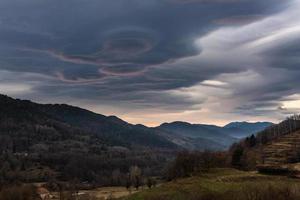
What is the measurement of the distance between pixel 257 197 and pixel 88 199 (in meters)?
120

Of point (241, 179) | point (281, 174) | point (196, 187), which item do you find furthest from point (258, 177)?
point (196, 187)

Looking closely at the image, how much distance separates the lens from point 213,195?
94.6 meters

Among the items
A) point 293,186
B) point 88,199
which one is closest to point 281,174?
point 293,186

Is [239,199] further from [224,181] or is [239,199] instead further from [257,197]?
[224,181]

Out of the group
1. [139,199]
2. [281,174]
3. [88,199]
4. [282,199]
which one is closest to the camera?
[282,199]

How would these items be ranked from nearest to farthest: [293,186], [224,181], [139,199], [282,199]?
1. [282,199]
2. [293,186]
3. [139,199]
4. [224,181]

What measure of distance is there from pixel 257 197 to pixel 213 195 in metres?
9.03

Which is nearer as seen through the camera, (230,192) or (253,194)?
(253,194)

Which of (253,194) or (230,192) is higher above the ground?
(230,192)

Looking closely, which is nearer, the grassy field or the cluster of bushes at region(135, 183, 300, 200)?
the cluster of bushes at region(135, 183, 300, 200)

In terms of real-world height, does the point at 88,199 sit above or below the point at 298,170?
below

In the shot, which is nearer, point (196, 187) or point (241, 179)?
point (196, 187)

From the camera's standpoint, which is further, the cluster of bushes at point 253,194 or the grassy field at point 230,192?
the grassy field at point 230,192

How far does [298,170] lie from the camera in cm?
13962
